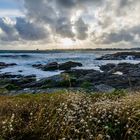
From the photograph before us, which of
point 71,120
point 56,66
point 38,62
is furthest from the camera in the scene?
point 38,62

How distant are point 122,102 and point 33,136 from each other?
2504mm

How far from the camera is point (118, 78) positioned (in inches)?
1228

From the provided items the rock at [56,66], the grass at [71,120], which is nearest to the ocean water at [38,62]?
the rock at [56,66]

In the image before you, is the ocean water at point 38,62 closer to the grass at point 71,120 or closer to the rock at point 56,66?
the rock at point 56,66

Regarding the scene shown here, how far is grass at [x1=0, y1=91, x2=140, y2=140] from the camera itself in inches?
307

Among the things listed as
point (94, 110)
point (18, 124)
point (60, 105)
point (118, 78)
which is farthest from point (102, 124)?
point (118, 78)

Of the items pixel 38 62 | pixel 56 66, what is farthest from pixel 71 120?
pixel 38 62

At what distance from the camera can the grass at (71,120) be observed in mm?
7805

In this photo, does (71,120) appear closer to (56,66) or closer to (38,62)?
(56,66)

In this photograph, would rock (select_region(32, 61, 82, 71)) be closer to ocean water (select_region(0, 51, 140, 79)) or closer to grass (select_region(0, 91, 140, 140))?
ocean water (select_region(0, 51, 140, 79))

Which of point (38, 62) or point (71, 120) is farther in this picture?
point (38, 62)

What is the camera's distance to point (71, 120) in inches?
315

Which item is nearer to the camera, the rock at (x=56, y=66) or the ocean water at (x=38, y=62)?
the ocean water at (x=38, y=62)

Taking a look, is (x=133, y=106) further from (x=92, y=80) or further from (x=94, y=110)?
(x=92, y=80)
